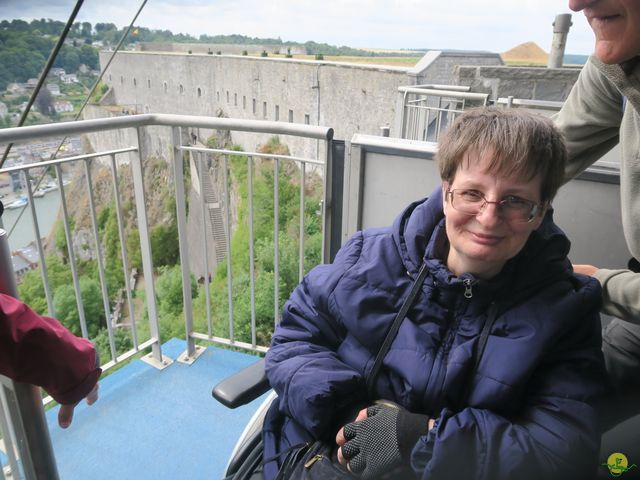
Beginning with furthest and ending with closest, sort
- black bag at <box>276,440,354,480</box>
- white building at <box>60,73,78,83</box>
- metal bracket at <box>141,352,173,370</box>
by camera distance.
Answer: metal bracket at <box>141,352,173,370</box>, white building at <box>60,73,78,83</box>, black bag at <box>276,440,354,480</box>

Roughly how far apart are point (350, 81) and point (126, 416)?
700 inches

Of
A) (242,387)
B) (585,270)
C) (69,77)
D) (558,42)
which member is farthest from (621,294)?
(558,42)

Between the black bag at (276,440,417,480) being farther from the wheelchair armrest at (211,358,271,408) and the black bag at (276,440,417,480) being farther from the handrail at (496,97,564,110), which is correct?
the handrail at (496,97,564,110)

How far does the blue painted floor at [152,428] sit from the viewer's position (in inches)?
71.8

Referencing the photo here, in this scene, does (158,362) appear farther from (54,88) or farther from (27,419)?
(27,419)

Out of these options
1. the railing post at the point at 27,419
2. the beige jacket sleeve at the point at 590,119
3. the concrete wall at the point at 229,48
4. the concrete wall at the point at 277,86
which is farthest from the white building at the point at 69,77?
the concrete wall at the point at 229,48

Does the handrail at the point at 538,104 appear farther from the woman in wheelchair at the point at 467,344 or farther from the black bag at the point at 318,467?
the black bag at the point at 318,467

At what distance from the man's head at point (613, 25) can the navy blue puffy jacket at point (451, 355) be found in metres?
0.39

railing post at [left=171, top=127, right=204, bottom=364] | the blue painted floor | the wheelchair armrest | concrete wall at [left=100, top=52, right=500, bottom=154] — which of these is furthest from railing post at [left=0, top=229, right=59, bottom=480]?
concrete wall at [left=100, top=52, right=500, bottom=154]

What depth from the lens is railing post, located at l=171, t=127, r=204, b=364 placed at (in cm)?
212

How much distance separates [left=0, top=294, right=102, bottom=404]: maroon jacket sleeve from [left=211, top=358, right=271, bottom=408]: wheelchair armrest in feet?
1.00

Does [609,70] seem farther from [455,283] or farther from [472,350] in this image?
[472,350]

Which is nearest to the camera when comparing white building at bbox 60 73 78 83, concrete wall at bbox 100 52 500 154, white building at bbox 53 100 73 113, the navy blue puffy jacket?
the navy blue puffy jacket

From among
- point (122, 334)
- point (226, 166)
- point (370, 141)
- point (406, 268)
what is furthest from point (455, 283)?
point (122, 334)
